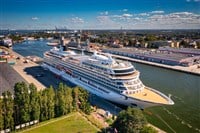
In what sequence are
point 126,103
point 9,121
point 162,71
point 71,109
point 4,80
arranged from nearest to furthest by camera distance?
point 9,121 < point 71,109 < point 126,103 < point 4,80 < point 162,71

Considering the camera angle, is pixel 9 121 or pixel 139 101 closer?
pixel 9 121

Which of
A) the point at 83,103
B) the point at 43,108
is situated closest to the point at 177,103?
the point at 83,103

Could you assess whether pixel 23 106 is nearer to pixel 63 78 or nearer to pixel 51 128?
pixel 51 128

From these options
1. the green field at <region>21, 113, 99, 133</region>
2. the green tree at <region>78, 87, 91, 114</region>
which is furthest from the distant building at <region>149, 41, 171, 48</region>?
the green field at <region>21, 113, 99, 133</region>

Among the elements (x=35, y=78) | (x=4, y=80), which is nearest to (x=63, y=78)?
(x=35, y=78)

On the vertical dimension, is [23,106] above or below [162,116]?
above

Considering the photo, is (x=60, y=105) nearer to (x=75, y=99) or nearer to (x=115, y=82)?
(x=75, y=99)

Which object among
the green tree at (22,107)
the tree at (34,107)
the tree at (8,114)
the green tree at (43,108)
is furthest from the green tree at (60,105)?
the tree at (8,114)
